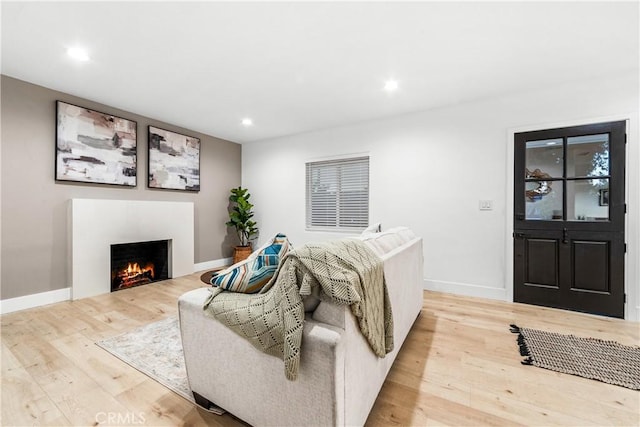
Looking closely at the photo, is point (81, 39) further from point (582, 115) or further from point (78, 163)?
point (582, 115)

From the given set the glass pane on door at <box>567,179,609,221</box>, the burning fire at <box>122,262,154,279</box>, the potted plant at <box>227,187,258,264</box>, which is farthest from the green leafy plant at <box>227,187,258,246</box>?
the glass pane on door at <box>567,179,609,221</box>

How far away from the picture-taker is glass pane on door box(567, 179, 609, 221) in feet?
9.07

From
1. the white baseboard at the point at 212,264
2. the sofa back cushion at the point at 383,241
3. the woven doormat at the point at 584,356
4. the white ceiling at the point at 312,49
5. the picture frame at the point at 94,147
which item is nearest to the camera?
the sofa back cushion at the point at 383,241

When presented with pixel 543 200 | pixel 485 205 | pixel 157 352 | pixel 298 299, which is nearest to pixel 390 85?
pixel 485 205

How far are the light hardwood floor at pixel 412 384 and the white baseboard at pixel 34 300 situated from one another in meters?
0.22

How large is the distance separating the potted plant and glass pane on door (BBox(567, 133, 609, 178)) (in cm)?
465

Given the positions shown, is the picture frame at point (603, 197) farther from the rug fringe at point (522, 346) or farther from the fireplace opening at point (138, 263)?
the fireplace opening at point (138, 263)

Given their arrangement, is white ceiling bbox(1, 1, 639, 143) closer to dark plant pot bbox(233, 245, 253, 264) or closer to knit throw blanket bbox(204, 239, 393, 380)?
knit throw blanket bbox(204, 239, 393, 380)

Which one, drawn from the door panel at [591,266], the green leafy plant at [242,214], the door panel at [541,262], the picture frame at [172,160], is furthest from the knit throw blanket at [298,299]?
the green leafy plant at [242,214]

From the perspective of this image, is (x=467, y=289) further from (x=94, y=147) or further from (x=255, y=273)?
(x=94, y=147)

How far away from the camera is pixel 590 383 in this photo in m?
1.70

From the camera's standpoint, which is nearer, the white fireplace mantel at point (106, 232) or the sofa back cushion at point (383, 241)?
the sofa back cushion at point (383, 241)

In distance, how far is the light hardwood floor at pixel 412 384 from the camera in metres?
1.41

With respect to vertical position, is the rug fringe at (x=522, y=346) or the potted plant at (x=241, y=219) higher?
the potted plant at (x=241, y=219)
